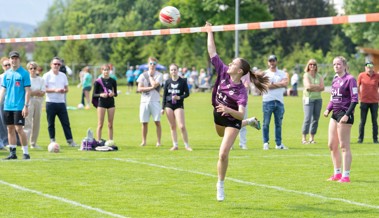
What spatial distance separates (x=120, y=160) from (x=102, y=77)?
163 inches

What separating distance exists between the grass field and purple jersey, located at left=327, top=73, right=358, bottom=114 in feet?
3.99

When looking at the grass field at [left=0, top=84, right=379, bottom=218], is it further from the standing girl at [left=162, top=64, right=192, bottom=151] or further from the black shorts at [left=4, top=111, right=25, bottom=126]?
the black shorts at [left=4, top=111, right=25, bottom=126]

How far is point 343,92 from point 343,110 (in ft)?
0.99

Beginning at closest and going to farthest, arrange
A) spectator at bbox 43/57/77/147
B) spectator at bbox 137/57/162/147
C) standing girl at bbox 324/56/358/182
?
standing girl at bbox 324/56/358/182 → spectator at bbox 43/57/77/147 → spectator at bbox 137/57/162/147

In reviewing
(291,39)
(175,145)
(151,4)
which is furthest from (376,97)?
(151,4)

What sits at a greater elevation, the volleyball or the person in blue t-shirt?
the volleyball

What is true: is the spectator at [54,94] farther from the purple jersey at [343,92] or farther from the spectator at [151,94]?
the purple jersey at [343,92]

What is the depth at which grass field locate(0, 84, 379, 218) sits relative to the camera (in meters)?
11.2

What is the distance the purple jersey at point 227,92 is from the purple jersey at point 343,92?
7.52 feet

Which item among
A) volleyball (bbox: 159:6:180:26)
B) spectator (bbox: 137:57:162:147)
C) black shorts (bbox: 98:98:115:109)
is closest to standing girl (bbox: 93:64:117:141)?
black shorts (bbox: 98:98:115:109)

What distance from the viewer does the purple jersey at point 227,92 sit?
1203 centimetres

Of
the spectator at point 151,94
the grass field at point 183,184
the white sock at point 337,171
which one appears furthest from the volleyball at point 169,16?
the white sock at point 337,171

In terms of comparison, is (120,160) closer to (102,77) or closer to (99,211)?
(102,77)

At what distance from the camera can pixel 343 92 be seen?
13.8 metres
